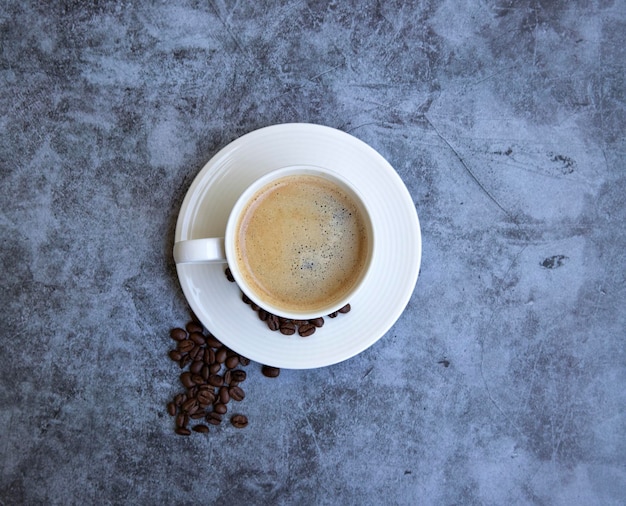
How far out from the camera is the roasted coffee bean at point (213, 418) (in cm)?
164

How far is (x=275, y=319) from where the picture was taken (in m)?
1.47

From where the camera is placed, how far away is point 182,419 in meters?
1.64

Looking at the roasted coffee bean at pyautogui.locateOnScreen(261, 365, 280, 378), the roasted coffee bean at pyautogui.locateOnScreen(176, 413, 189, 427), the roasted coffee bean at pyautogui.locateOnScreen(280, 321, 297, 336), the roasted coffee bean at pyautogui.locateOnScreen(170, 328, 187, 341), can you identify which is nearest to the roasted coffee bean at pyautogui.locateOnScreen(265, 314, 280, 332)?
the roasted coffee bean at pyautogui.locateOnScreen(280, 321, 297, 336)

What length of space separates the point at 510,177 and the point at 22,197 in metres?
1.45

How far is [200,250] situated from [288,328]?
35 cm

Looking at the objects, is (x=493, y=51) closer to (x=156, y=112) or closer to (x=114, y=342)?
(x=156, y=112)

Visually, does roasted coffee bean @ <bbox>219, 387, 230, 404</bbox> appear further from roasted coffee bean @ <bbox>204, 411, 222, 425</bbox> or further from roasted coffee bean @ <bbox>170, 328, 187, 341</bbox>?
roasted coffee bean @ <bbox>170, 328, 187, 341</bbox>

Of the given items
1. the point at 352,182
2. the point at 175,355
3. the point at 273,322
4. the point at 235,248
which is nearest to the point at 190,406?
the point at 175,355

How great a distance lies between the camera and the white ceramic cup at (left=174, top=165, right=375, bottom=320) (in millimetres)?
1259

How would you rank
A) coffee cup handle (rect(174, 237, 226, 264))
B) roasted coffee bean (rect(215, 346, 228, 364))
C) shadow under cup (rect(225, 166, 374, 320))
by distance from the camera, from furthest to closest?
roasted coffee bean (rect(215, 346, 228, 364)) → shadow under cup (rect(225, 166, 374, 320)) → coffee cup handle (rect(174, 237, 226, 264))

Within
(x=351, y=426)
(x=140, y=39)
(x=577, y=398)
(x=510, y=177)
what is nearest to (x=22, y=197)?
(x=140, y=39)

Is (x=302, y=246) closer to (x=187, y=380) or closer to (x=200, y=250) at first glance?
(x=200, y=250)

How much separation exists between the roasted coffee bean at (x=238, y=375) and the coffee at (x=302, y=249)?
0.35m

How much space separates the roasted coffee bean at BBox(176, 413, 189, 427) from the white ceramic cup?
519 millimetres
